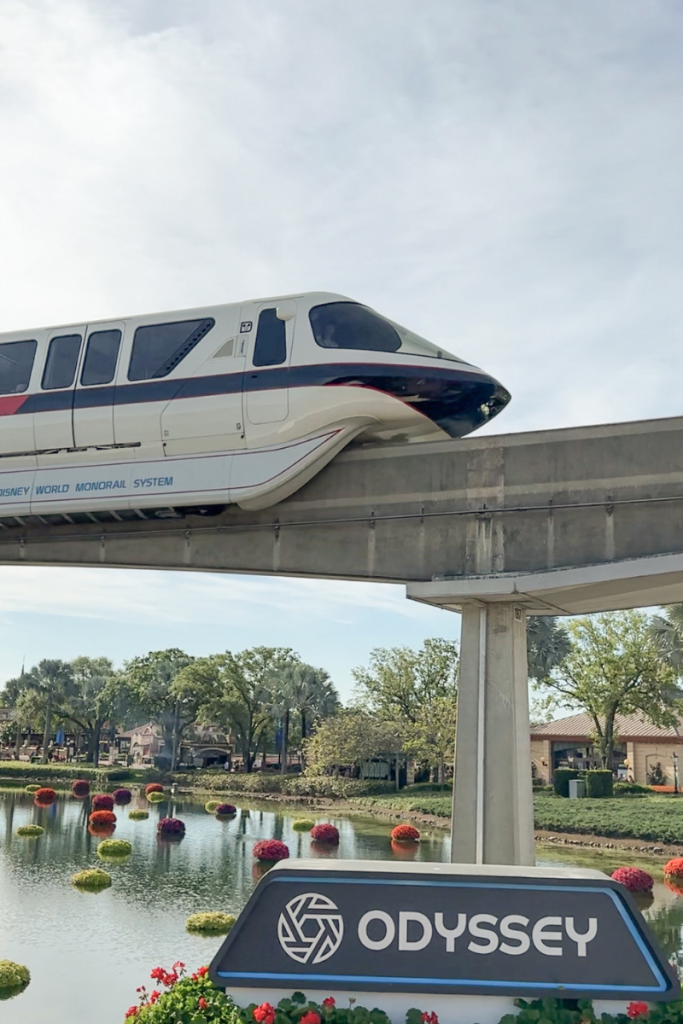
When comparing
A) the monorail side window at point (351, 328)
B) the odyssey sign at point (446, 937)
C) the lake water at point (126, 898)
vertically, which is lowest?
the lake water at point (126, 898)

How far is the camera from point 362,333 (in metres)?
15.8

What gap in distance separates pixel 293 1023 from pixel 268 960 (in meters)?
0.58

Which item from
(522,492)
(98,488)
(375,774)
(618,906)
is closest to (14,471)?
(98,488)

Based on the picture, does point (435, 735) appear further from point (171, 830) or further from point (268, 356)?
point (268, 356)

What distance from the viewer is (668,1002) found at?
7.68 m

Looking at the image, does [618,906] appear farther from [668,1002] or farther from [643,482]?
[643,482]

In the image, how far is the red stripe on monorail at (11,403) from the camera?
17.5 meters

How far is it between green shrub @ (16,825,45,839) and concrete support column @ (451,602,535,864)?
2858 centimetres

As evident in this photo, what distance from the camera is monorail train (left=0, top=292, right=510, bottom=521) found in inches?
612

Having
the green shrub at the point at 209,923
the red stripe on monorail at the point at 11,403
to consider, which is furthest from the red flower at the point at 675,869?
the red stripe on monorail at the point at 11,403

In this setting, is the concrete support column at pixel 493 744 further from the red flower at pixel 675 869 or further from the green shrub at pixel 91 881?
the red flower at pixel 675 869

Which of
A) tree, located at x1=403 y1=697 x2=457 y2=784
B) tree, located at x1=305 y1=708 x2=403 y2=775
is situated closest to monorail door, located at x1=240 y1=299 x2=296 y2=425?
tree, located at x1=403 y1=697 x2=457 y2=784

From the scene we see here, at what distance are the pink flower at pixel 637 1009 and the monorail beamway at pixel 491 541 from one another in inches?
242

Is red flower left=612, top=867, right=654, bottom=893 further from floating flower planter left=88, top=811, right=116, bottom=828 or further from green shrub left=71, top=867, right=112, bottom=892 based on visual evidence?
floating flower planter left=88, top=811, right=116, bottom=828
